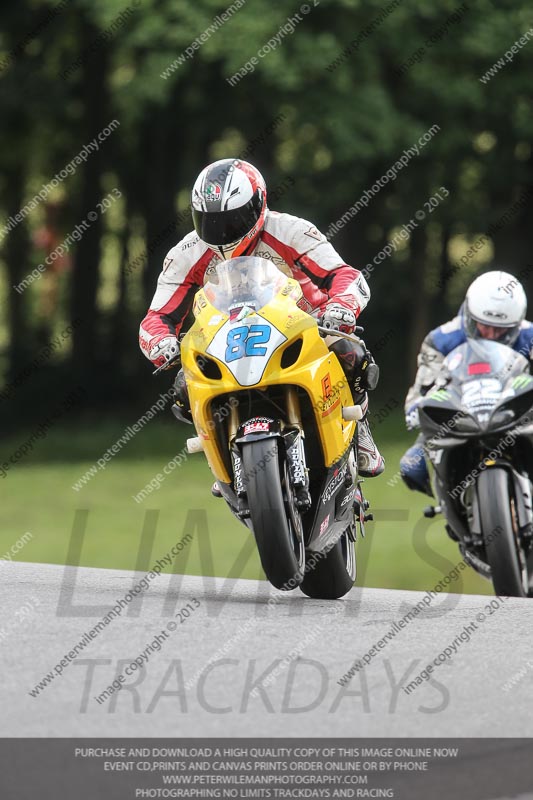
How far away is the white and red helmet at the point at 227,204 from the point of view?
21.8 ft

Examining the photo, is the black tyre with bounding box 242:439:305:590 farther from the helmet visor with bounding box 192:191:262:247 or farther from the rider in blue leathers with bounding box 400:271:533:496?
the rider in blue leathers with bounding box 400:271:533:496

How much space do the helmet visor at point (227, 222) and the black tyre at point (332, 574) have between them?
5.58ft

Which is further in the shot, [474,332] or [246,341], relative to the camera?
[474,332]

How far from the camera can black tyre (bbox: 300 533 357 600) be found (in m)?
7.19

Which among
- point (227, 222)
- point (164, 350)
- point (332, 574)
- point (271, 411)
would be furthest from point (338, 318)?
point (332, 574)

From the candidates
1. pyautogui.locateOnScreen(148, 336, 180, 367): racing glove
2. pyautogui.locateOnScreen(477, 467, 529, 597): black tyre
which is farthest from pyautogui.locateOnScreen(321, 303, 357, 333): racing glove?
pyautogui.locateOnScreen(477, 467, 529, 597): black tyre

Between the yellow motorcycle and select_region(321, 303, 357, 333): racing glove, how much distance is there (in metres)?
0.11

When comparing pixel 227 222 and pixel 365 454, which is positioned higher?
pixel 227 222

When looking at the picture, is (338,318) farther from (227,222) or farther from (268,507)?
(268,507)

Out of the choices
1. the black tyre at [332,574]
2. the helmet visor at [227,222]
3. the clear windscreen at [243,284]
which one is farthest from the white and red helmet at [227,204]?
the black tyre at [332,574]

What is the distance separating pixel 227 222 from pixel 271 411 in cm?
99

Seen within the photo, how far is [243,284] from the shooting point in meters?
6.55

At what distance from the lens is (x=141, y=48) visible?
2302 cm
